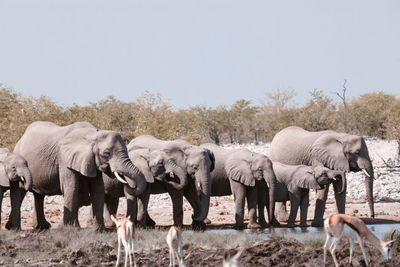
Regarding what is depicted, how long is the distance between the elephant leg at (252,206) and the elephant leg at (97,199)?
13.9ft

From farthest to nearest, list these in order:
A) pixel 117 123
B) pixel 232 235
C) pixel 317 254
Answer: pixel 117 123 < pixel 232 235 < pixel 317 254

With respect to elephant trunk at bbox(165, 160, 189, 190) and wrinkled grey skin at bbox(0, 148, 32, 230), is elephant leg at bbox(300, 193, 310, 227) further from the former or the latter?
wrinkled grey skin at bbox(0, 148, 32, 230)

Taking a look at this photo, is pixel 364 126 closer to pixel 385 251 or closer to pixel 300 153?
pixel 300 153

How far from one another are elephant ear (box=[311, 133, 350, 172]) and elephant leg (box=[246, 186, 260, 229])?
350 centimetres

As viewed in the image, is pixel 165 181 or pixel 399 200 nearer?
pixel 165 181

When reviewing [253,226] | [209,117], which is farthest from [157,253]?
[209,117]

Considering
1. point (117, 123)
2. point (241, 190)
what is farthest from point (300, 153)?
point (117, 123)

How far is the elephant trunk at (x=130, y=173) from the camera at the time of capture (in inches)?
671

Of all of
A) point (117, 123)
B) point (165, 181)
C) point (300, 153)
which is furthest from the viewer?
point (117, 123)

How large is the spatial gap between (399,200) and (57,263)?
Answer: 18713 mm

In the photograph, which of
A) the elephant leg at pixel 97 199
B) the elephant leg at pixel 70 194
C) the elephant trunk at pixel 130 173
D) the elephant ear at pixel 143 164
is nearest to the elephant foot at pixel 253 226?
the elephant ear at pixel 143 164

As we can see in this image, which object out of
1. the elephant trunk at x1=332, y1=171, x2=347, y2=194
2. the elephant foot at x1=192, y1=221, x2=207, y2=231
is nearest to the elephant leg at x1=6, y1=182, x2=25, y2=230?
the elephant foot at x1=192, y1=221, x2=207, y2=231

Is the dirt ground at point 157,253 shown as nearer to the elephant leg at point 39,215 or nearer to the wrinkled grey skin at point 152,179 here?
the wrinkled grey skin at point 152,179

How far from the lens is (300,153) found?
2417 cm
